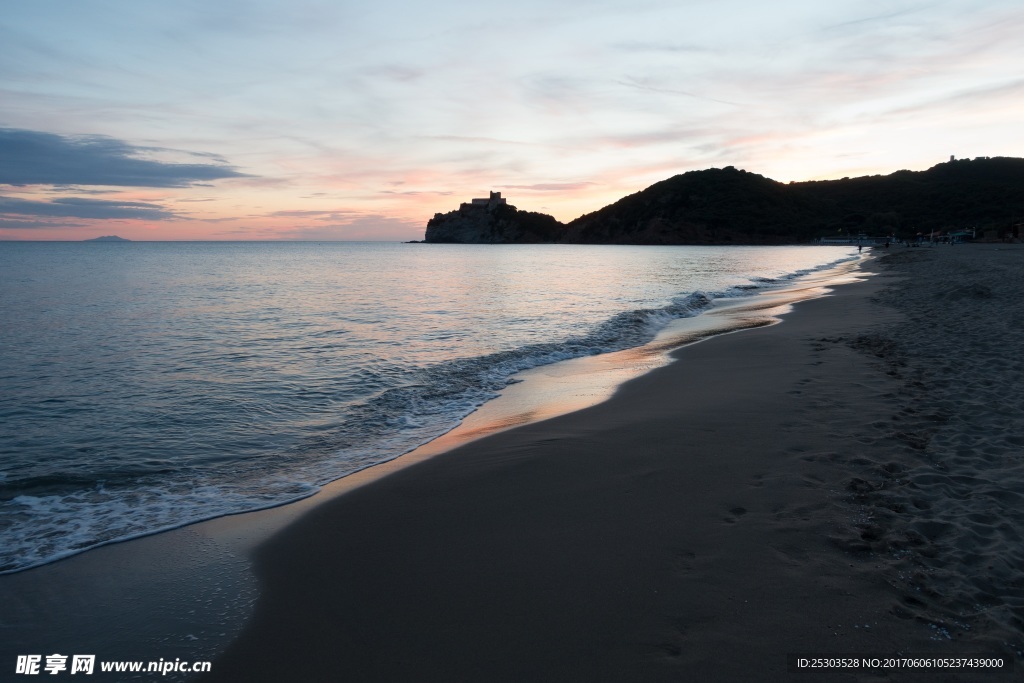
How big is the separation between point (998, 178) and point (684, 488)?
176737 mm

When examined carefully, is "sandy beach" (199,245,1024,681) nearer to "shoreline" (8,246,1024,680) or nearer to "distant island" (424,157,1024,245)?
"shoreline" (8,246,1024,680)

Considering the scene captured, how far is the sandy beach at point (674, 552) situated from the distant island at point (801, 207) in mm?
116012

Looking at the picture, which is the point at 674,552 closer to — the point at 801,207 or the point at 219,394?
the point at 219,394

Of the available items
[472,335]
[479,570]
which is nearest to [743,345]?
[472,335]

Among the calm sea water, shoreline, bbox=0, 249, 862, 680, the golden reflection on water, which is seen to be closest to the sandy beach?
shoreline, bbox=0, 249, 862, 680

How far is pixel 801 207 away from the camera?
160375 millimetres

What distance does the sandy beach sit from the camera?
2891 millimetres

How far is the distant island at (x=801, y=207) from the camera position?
116125 mm

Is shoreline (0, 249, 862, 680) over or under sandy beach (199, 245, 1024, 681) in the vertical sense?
under

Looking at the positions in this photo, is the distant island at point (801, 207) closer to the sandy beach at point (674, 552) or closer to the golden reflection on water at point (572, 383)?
the golden reflection on water at point (572, 383)

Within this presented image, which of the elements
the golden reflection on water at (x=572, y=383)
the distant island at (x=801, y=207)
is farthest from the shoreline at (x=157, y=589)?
the distant island at (x=801, y=207)

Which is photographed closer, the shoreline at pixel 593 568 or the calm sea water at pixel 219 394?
the shoreline at pixel 593 568

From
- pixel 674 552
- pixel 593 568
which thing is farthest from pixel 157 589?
pixel 674 552

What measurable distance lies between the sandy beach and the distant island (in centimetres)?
11601
